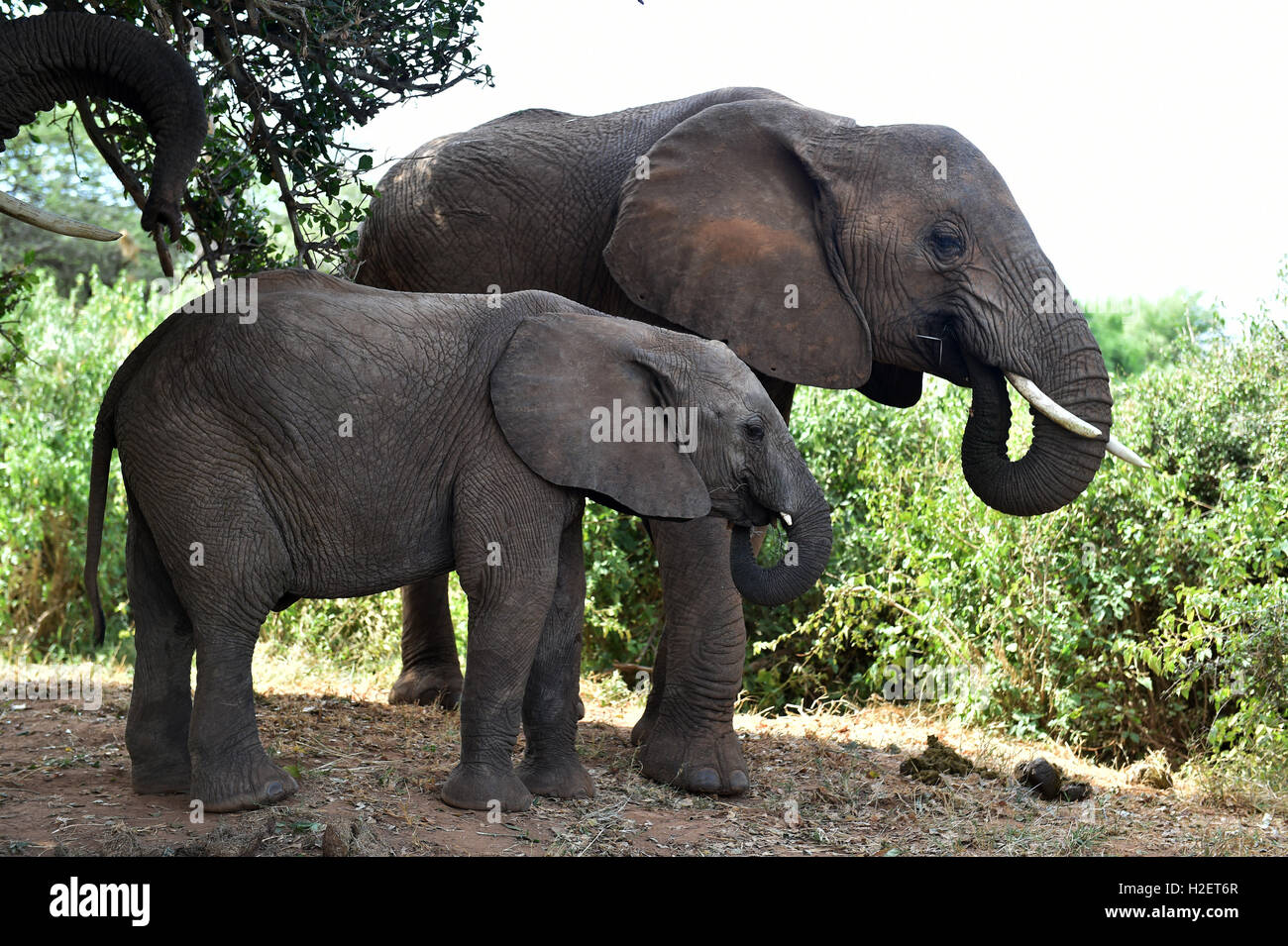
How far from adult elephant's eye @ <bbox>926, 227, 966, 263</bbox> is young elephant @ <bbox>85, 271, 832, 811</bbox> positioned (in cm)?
142

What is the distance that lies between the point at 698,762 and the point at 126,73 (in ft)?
13.0

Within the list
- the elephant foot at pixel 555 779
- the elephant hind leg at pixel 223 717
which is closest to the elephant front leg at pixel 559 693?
the elephant foot at pixel 555 779

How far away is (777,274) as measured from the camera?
7.32m

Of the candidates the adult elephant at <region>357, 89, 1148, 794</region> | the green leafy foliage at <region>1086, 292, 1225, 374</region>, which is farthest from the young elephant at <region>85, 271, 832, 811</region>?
the green leafy foliage at <region>1086, 292, 1225, 374</region>

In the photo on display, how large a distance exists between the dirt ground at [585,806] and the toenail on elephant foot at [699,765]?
0.08 meters

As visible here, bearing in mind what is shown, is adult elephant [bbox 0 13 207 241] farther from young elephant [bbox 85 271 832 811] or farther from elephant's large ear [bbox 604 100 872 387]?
elephant's large ear [bbox 604 100 872 387]

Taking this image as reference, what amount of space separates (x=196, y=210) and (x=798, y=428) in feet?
17.9

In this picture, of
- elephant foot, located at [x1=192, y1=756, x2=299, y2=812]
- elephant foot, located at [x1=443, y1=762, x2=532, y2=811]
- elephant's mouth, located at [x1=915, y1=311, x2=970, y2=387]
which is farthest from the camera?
elephant's mouth, located at [x1=915, y1=311, x2=970, y2=387]

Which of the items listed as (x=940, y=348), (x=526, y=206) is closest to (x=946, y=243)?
(x=940, y=348)

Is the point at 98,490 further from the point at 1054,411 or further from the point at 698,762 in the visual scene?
the point at 1054,411

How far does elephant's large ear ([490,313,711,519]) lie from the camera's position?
5.90 meters

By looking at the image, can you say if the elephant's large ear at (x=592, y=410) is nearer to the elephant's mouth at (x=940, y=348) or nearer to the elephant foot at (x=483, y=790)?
the elephant foot at (x=483, y=790)

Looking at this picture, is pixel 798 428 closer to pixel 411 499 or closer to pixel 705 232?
pixel 705 232

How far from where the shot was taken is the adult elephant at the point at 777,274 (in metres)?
6.97
